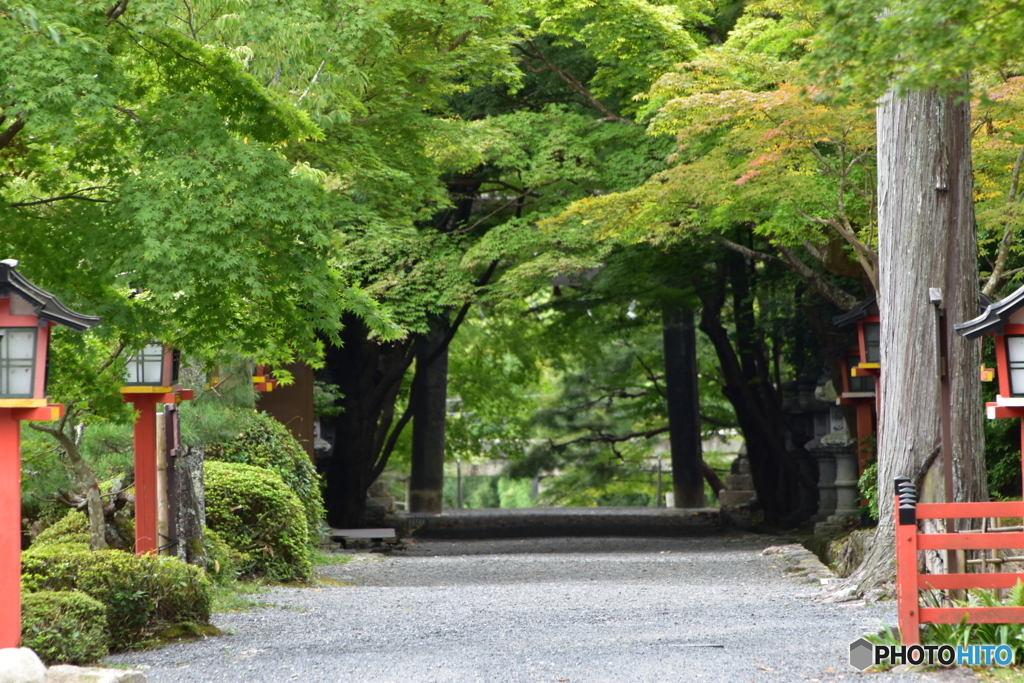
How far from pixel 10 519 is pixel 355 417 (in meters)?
13.1

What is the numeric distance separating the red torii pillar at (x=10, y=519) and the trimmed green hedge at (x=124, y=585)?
975 mm

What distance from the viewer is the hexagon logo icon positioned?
582 centimetres

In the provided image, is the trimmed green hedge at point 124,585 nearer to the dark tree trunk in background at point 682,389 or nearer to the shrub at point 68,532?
the shrub at point 68,532

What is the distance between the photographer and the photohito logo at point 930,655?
564 centimetres

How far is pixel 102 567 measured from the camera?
23.1 feet

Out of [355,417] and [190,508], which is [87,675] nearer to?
[190,508]

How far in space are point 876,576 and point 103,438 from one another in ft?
21.8

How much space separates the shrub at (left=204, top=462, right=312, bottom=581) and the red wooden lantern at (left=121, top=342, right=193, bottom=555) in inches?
107

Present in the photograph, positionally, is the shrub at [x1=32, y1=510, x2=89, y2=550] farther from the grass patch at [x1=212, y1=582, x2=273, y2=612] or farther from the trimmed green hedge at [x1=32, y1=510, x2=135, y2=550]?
the grass patch at [x1=212, y1=582, x2=273, y2=612]

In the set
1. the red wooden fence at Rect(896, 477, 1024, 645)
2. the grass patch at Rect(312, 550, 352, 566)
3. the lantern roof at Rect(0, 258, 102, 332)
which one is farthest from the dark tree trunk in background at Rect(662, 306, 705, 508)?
the lantern roof at Rect(0, 258, 102, 332)

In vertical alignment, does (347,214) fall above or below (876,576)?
above

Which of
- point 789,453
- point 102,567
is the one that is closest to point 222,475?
point 102,567

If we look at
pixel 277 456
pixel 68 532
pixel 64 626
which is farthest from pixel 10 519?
pixel 277 456

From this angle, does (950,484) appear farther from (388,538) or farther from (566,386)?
(566,386)
